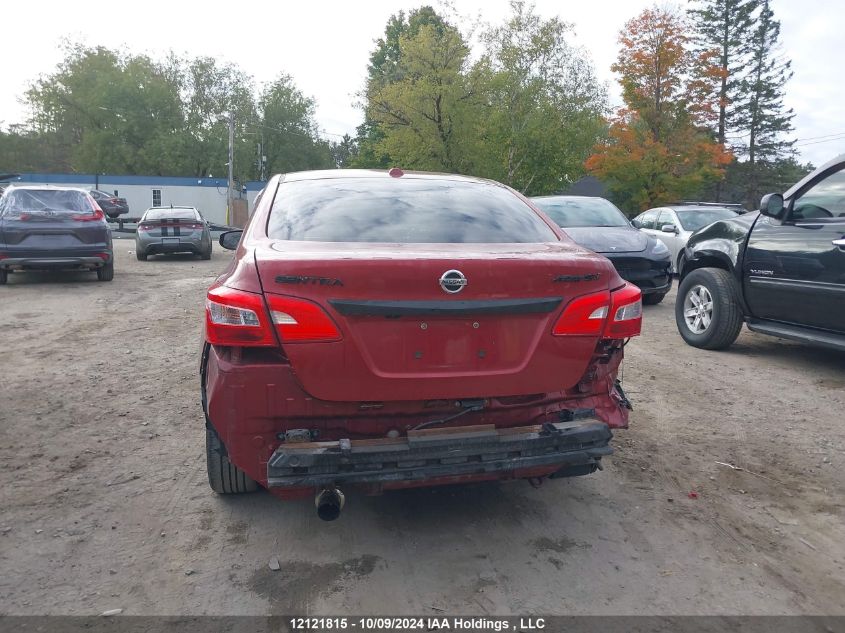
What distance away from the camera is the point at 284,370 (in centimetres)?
267

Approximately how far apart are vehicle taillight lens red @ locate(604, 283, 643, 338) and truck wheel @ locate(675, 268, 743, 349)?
13.6 feet

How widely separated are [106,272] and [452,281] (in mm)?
10925

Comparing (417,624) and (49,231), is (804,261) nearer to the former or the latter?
(417,624)

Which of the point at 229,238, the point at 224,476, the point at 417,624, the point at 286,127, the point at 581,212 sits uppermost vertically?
the point at 286,127

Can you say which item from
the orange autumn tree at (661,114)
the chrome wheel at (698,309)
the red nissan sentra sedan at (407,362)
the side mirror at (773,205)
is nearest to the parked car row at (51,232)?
the chrome wheel at (698,309)

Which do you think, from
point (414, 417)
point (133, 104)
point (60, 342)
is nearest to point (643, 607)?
point (414, 417)

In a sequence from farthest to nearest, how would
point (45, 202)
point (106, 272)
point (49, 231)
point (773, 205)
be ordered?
point (106, 272), point (45, 202), point (49, 231), point (773, 205)

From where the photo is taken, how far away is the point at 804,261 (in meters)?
5.75

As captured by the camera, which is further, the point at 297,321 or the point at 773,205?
the point at 773,205

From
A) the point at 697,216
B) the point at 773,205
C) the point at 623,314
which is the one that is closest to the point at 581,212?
the point at 773,205

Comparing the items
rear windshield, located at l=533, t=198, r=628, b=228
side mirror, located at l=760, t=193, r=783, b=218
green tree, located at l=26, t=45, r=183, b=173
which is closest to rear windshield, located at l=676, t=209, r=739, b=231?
rear windshield, located at l=533, t=198, r=628, b=228

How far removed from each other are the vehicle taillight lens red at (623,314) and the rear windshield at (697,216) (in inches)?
461

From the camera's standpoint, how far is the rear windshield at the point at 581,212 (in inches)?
402

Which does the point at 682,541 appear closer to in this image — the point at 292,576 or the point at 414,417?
the point at 414,417
